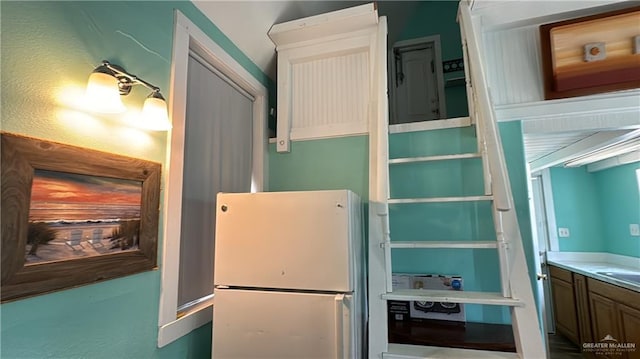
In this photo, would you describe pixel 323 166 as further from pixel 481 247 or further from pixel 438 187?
pixel 481 247

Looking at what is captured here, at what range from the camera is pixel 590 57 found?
5.77ft

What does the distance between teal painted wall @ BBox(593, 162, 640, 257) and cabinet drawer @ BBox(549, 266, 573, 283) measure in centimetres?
54

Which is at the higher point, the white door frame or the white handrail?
the white door frame

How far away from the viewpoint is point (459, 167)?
6.06 feet

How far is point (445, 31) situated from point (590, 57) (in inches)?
52.1

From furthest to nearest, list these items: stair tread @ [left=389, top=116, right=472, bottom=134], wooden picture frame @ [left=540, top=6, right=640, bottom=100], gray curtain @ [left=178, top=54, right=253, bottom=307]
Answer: stair tread @ [left=389, top=116, right=472, bottom=134] → wooden picture frame @ [left=540, top=6, right=640, bottom=100] → gray curtain @ [left=178, top=54, right=253, bottom=307]

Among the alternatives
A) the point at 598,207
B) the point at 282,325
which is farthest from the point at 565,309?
the point at 282,325

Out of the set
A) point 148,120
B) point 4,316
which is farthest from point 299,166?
point 4,316

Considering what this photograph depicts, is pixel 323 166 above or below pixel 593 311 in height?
above

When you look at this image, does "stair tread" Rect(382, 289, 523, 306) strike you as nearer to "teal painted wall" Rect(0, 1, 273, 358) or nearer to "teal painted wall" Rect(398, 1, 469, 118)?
"teal painted wall" Rect(0, 1, 273, 358)

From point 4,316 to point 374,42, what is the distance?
7.03 ft

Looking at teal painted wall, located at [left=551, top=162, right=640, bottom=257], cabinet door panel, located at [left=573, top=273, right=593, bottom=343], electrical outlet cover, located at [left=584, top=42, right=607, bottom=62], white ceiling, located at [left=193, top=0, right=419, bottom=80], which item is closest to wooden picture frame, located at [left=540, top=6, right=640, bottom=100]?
electrical outlet cover, located at [left=584, top=42, right=607, bottom=62]

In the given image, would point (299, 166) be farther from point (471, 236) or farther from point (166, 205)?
point (471, 236)

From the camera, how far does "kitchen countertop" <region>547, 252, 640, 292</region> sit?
257 centimetres
